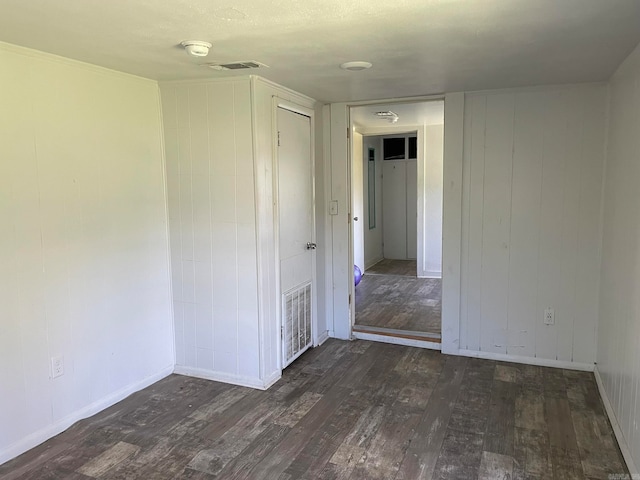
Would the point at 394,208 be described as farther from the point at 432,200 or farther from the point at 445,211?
the point at 445,211

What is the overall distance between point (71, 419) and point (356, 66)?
267cm

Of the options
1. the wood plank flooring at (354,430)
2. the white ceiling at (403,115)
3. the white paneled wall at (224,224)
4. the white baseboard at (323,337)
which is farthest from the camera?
the white ceiling at (403,115)

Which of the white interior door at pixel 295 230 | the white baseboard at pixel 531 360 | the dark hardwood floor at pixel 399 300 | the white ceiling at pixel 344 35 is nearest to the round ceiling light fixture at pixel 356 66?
the white ceiling at pixel 344 35

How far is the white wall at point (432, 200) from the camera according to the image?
6.75 metres

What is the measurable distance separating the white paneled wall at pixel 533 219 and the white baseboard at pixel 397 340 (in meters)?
0.38

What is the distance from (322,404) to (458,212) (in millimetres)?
1813

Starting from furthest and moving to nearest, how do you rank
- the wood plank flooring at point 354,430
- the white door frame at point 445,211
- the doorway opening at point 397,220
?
the doorway opening at point 397,220 < the white door frame at point 445,211 < the wood plank flooring at point 354,430

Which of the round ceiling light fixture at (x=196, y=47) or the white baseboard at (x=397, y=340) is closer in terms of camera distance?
the round ceiling light fixture at (x=196, y=47)

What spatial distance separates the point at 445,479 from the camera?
226 cm

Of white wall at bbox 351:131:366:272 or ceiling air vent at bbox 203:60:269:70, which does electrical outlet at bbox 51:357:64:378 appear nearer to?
ceiling air vent at bbox 203:60:269:70

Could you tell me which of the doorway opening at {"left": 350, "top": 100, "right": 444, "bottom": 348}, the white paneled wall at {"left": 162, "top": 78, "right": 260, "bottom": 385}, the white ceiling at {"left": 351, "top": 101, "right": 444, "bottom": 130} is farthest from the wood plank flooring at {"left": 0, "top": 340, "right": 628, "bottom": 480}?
the white ceiling at {"left": 351, "top": 101, "right": 444, "bottom": 130}

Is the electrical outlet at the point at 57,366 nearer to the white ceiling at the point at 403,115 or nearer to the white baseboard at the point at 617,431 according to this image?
the white baseboard at the point at 617,431

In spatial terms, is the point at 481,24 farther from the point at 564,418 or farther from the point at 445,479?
the point at 564,418

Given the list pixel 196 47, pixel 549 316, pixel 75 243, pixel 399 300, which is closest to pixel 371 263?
pixel 399 300
